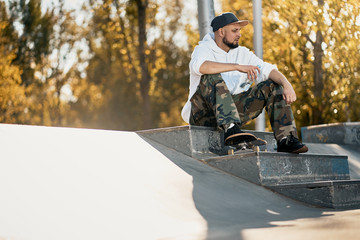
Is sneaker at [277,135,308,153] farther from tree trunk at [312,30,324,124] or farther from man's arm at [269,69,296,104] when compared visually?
tree trunk at [312,30,324,124]

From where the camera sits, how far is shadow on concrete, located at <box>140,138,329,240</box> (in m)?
3.47

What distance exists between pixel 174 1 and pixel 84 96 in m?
8.70

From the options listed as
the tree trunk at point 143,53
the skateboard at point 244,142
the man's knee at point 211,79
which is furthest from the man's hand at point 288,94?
the tree trunk at point 143,53

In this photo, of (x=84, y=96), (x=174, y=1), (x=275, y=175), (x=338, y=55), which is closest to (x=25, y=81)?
(x=174, y=1)

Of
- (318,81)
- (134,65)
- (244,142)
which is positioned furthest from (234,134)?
(134,65)

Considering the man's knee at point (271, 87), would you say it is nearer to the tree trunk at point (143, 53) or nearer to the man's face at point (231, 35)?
the man's face at point (231, 35)

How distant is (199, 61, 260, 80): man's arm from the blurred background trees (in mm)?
3994

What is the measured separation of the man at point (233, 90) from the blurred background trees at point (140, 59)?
3.67m

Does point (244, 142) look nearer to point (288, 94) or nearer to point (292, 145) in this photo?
point (292, 145)

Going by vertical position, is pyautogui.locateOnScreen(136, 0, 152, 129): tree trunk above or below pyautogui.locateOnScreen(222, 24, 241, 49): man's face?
above

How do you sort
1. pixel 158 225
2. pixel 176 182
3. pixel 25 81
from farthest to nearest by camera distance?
pixel 25 81 < pixel 176 182 < pixel 158 225

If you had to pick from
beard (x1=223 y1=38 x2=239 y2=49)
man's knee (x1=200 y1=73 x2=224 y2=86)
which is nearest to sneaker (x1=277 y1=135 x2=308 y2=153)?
man's knee (x1=200 y1=73 x2=224 y2=86)

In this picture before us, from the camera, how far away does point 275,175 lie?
4.99 meters

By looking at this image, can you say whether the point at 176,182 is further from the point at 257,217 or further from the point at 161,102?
the point at 161,102
